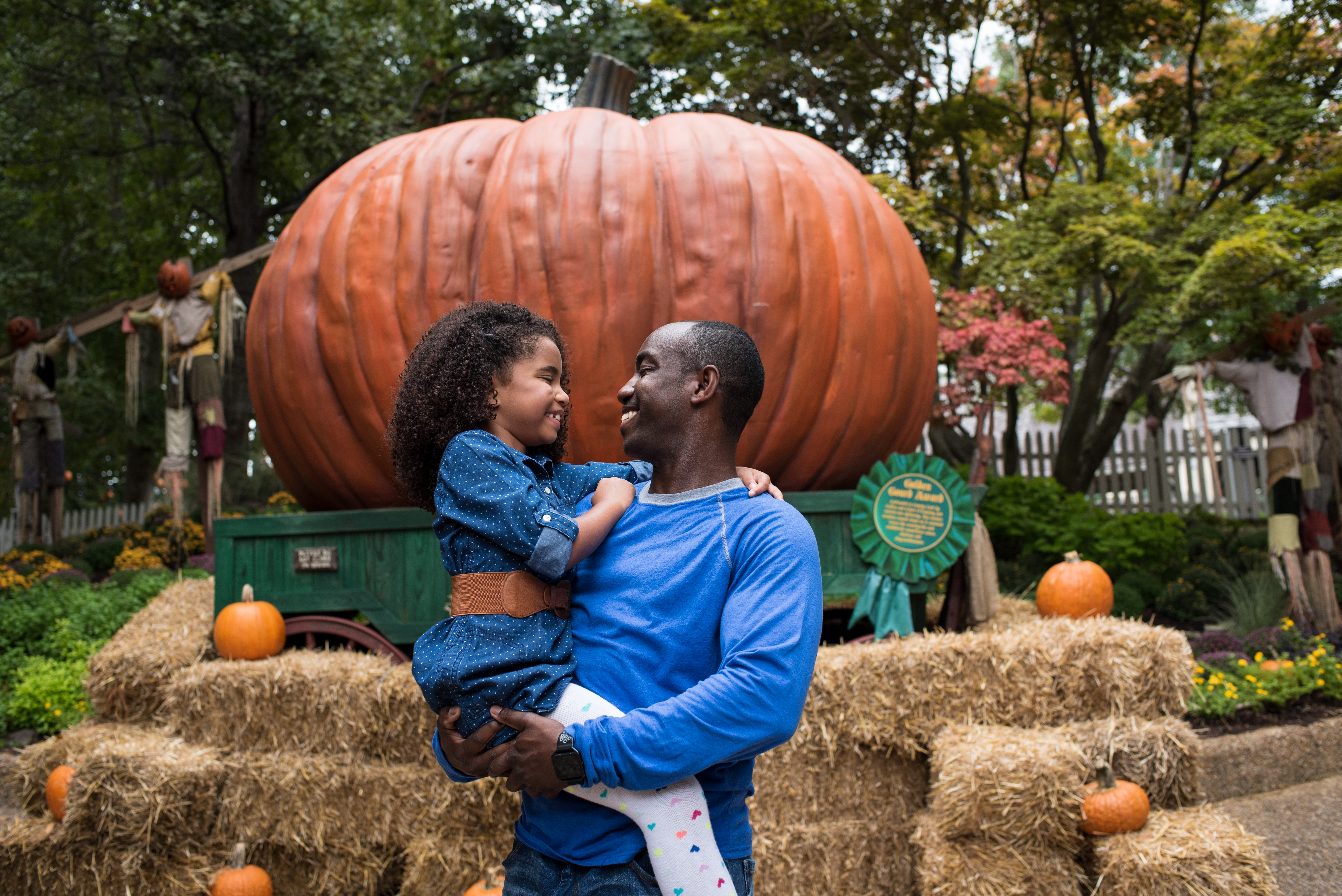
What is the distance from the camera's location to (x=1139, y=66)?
328 inches

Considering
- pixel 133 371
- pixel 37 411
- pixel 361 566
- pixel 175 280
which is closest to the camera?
pixel 361 566

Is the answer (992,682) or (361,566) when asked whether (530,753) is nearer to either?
(992,682)

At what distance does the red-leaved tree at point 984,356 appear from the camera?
574 cm

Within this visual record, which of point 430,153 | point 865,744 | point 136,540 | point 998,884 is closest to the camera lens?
point 998,884

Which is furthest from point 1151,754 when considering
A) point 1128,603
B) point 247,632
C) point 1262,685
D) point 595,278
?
point 247,632

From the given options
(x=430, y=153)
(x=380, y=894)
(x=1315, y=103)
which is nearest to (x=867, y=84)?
(x=1315, y=103)

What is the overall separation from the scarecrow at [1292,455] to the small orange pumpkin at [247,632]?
542 centimetres

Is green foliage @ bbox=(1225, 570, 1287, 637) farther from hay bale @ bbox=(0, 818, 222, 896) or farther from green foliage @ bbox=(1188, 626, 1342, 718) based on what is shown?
hay bale @ bbox=(0, 818, 222, 896)

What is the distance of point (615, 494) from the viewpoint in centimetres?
137

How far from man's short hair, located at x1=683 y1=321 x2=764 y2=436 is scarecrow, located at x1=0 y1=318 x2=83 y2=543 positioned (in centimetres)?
748

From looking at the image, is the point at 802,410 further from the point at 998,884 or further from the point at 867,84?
the point at 867,84

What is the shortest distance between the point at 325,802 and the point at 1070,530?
5575 mm

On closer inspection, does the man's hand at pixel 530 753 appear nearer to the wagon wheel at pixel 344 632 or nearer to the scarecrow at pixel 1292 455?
the wagon wheel at pixel 344 632

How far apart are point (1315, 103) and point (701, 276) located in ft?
20.5
